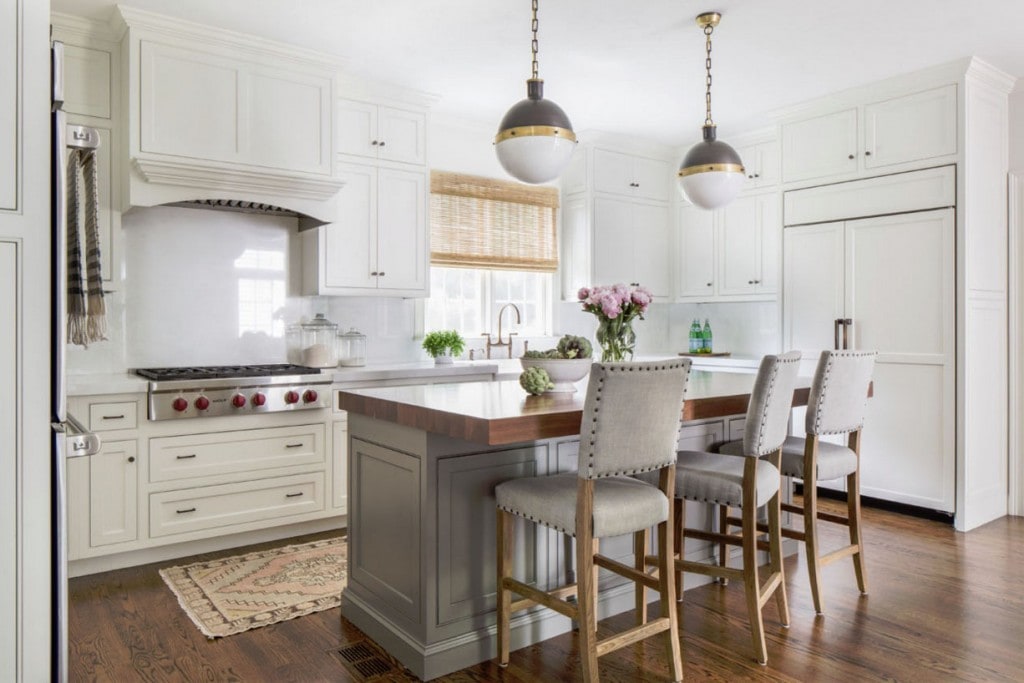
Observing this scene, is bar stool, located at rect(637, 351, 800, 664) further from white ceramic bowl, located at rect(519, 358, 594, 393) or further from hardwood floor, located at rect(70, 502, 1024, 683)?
white ceramic bowl, located at rect(519, 358, 594, 393)

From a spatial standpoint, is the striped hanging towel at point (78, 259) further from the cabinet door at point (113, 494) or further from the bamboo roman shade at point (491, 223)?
the bamboo roman shade at point (491, 223)

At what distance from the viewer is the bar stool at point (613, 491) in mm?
2066

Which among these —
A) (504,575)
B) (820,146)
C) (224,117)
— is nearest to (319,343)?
(224,117)

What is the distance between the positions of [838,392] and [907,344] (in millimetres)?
1732

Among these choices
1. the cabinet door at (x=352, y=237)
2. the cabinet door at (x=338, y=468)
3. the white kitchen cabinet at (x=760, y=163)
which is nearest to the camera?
the cabinet door at (x=338, y=468)

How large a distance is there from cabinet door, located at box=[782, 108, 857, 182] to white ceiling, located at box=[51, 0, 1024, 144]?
195mm

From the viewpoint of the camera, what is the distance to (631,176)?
573 cm

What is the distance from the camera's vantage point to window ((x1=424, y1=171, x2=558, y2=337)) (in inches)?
198

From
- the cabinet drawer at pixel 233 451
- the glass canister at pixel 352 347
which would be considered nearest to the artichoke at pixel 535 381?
the cabinet drawer at pixel 233 451

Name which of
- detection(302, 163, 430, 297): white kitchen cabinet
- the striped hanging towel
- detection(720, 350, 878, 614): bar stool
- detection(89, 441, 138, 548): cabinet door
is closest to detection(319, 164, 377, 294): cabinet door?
detection(302, 163, 430, 297): white kitchen cabinet

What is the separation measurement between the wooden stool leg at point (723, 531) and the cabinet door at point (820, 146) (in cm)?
259

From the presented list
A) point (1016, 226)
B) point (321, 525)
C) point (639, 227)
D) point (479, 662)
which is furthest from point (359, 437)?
point (1016, 226)
